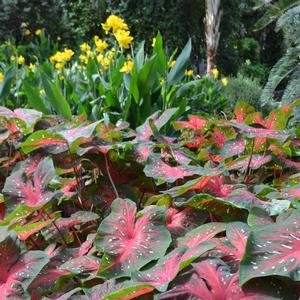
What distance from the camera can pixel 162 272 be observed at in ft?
2.75

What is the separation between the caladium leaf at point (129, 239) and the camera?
0.92 m

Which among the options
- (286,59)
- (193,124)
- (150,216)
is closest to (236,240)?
(150,216)

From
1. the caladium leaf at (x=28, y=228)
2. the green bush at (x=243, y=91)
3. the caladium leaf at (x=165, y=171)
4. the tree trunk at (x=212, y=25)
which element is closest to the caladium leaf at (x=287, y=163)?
the caladium leaf at (x=165, y=171)

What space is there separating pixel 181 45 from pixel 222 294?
10956mm

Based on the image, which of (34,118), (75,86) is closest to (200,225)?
(34,118)

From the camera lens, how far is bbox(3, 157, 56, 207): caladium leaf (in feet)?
3.90

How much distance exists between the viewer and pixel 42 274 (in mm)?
1003

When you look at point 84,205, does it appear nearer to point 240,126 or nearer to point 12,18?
point 240,126

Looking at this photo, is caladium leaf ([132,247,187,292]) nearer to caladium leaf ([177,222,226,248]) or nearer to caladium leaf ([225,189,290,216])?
caladium leaf ([177,222,226,248])

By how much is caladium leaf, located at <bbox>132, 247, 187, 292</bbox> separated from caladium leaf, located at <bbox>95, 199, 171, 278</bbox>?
5cm

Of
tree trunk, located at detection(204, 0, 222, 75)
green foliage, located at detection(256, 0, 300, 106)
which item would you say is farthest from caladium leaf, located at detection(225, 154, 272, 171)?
tree trunk, located at detection(204, 0, 222, 75)

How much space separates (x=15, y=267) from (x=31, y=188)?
265 millimetres

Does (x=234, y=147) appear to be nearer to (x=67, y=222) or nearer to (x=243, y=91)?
(x=67, y=222)

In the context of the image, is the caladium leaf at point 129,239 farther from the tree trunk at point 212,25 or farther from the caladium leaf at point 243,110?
the tree trunk at point 212,25
